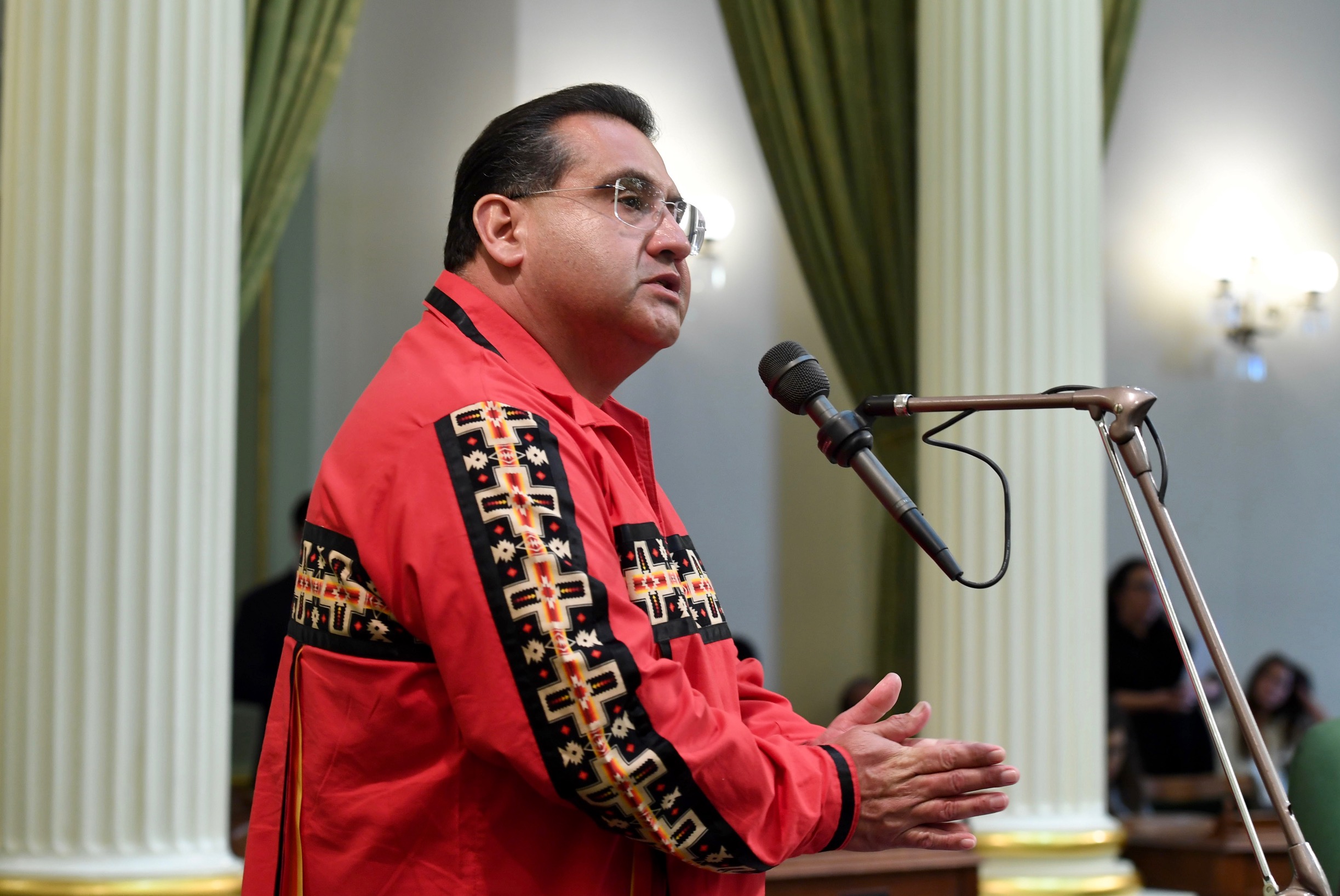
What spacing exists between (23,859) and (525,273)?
2.24 m

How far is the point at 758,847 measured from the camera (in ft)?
4.08

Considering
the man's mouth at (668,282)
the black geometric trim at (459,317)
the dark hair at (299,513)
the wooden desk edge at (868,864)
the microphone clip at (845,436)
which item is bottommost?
the wooden desk edge at (868,864)

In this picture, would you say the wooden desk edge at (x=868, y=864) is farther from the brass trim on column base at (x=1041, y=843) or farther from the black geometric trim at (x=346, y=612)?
the black geometric trim at (x=346, y=612)

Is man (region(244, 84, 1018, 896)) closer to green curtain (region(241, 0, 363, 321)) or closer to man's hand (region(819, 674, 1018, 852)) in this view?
man's hand (region(819, 674, 1018, 852))

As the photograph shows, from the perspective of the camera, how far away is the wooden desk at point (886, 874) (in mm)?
3768

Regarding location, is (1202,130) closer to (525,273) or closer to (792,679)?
(792,679)

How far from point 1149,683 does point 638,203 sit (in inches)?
173

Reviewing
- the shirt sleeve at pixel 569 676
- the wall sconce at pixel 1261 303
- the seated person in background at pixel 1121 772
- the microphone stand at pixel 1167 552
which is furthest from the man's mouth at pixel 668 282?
the wall sconce at pixel 1261 303

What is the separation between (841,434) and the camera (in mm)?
1435

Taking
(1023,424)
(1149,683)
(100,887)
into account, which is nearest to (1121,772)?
(1149,683)

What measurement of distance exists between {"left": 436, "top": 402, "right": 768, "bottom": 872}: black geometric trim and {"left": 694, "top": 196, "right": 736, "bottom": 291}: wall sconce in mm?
4854

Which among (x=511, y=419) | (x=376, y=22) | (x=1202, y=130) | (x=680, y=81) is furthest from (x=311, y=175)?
(x=511, y=419)

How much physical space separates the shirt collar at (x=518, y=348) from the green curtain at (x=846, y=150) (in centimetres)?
359

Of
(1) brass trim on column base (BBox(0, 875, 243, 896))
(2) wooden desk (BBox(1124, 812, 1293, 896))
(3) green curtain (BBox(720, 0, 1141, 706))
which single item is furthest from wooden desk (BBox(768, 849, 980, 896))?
(1) brass trim on column base (BBox(0, 875, 243, 896))
